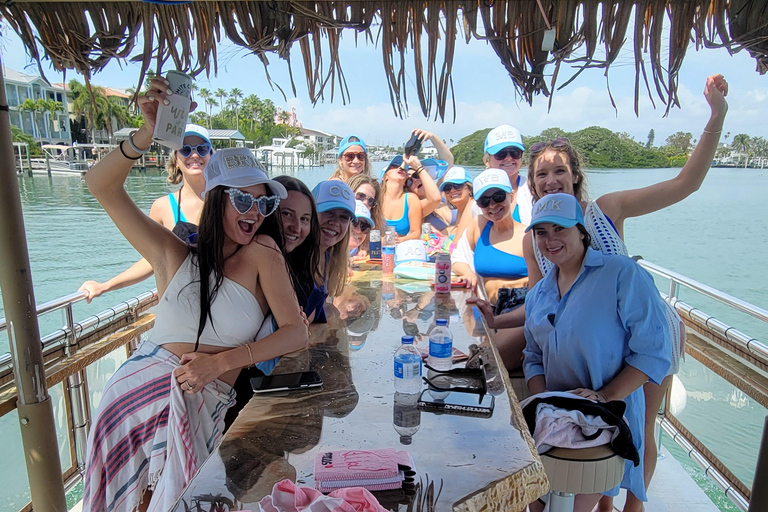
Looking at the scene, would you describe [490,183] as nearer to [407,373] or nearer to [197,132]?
[407,373]

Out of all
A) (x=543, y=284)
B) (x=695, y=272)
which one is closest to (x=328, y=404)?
(x=543, y=284)

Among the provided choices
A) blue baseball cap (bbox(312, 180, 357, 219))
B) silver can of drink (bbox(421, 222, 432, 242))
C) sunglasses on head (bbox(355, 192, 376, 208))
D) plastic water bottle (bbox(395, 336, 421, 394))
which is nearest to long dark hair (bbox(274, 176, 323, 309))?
blue baseball cap (bbox(312, 180, 357, 219))

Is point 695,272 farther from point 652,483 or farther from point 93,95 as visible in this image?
point 93,95

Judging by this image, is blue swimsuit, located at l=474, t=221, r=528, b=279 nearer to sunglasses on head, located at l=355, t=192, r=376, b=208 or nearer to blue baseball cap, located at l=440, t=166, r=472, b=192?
sunglasses on head, located at l=355, t=192, r=376, b=208

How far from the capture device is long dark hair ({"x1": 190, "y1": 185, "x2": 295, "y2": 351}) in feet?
6.39

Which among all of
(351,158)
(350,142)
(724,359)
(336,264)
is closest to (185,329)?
(336,264)

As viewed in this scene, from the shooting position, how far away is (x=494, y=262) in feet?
11.7

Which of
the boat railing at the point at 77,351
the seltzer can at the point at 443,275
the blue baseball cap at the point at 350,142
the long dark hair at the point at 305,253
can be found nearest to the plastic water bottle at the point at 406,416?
the long dark hair at the point at 305,253

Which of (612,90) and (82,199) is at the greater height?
(612,90)

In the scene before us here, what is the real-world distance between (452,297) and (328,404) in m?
1.77

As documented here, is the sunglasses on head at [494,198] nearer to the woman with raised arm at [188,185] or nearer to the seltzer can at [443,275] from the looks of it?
the seltzer can at [443,275]

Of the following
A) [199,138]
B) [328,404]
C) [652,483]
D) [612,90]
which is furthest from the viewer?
[199,138]

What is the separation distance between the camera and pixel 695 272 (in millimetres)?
15188

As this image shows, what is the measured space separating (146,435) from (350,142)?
388cm
